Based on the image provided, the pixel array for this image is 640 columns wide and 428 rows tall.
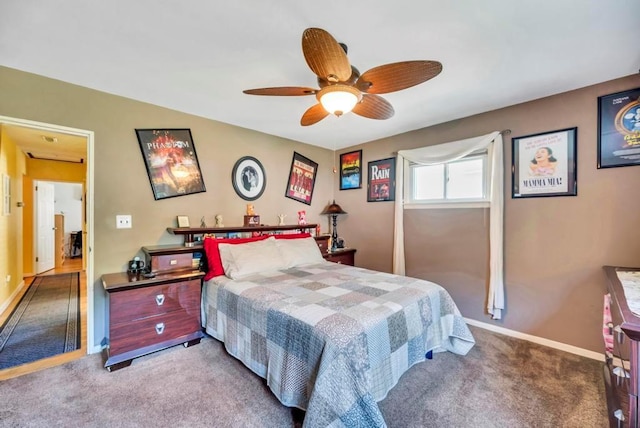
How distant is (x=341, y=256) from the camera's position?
4.16 meters

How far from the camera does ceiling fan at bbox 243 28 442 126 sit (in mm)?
1411

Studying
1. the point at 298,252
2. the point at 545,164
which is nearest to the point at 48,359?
the point at 298,252

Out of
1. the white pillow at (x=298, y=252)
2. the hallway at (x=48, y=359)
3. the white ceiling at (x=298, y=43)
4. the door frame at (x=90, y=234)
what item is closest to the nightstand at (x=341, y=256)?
the white pillow at (x=298, y=252)

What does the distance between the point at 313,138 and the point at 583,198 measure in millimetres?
3176

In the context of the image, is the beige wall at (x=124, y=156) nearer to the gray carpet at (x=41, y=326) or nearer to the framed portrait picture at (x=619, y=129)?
the gray carpet at (x=41, y=326)

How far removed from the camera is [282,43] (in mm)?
1820

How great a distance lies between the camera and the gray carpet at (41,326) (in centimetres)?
240

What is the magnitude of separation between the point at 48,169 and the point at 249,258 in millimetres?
5238

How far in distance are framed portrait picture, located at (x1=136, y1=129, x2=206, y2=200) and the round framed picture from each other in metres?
0.46

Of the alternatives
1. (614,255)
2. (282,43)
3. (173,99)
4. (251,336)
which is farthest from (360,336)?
(173,99)

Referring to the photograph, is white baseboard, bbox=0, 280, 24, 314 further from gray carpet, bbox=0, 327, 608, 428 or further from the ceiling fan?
the ceiling fan

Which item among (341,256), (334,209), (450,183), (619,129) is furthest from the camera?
(334,209)

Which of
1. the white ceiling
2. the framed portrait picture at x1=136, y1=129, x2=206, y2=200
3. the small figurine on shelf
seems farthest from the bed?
the white ceiling

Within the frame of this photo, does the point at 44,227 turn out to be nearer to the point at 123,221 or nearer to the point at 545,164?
the point at 123,221
